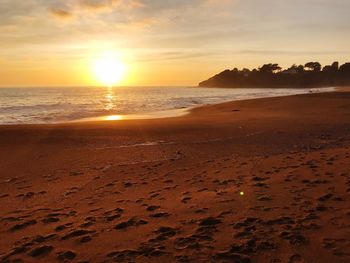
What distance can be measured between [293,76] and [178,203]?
159087 millimetres

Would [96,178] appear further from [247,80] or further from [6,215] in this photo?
[247,80]

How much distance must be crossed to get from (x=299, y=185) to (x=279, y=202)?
43.1 inches

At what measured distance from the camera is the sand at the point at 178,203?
4.54 meters

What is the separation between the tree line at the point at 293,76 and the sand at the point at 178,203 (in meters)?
139

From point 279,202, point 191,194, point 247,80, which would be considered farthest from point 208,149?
point 247,80

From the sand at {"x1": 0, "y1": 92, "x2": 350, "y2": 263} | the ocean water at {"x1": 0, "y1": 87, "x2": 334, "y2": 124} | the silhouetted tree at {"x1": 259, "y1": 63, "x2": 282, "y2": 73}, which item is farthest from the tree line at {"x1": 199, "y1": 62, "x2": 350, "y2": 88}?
the sand at {"x1": 0, "y1": 92, "x2": 350, "y2": 263}

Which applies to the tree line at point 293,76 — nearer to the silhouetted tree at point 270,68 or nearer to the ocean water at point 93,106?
the silhouetted tree at point 270,68

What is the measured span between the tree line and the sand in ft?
456

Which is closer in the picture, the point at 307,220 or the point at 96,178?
the point at 307,220

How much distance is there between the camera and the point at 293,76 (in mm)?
156000

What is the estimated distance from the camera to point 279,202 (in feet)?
19.6

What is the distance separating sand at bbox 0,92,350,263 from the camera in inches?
179

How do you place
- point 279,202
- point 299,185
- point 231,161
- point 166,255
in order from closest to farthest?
point 166,255 < point 279,202 < point 299,185 < point 231,161

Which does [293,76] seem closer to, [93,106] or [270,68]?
[270,68]
